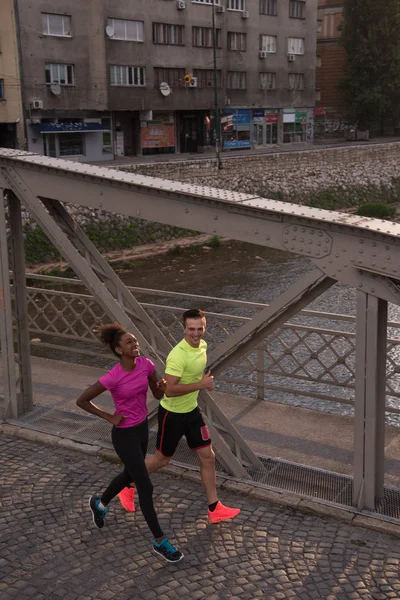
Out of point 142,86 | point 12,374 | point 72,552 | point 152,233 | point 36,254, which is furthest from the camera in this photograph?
point 142,86

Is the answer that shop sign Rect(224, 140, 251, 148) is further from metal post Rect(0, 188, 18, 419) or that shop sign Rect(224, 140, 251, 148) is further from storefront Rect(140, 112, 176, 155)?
metal post Rect(0, 188, 18, 419)

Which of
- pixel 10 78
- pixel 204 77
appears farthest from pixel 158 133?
pixel 10 78

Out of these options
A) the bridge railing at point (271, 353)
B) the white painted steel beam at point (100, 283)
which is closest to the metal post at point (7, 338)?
the white painted steel beam at point (100, 283)

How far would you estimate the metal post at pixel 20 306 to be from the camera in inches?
343

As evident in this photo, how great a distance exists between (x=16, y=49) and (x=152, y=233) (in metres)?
14.7

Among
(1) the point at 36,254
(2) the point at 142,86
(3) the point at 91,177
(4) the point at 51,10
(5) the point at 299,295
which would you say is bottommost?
(1) the point at 36,254

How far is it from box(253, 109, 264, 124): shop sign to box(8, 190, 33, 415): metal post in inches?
1879

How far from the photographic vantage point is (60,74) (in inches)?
1624

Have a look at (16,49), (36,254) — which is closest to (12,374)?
(36,254)

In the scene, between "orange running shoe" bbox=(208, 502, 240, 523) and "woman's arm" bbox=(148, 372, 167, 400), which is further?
"orange running shoe" bbox=(208, 502, 240, 523)

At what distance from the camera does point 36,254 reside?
1071 inches

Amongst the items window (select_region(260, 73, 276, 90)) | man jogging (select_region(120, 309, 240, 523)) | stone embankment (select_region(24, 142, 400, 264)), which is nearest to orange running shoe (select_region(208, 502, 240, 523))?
Result: man jogging (select_region(120, 309, 240, 523))

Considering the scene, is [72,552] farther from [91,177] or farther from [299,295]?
[91,177]

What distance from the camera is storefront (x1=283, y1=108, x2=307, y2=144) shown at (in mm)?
57094
